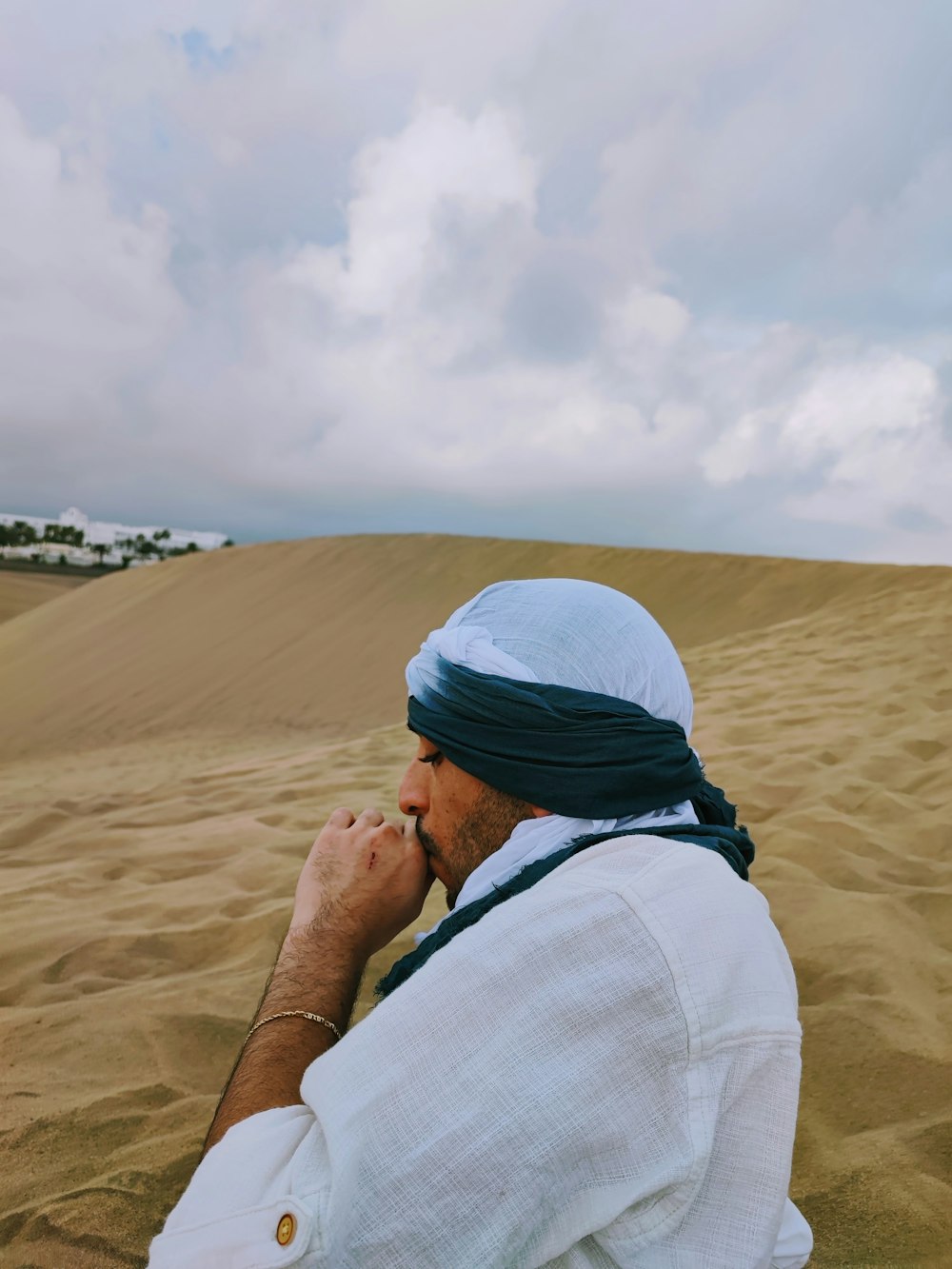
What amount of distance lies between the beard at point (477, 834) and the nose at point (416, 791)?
4 cm

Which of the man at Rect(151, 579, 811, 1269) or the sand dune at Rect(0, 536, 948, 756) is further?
the sand dune at Rect(0, 536, 948, 756)

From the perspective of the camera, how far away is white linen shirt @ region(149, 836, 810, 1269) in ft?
2.83

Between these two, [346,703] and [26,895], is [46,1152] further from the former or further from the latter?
[346,703]

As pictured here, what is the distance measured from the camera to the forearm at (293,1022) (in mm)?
1077

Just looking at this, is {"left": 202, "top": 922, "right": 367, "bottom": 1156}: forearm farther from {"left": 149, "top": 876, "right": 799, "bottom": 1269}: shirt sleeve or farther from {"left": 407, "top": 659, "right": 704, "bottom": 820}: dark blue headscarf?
{"left": 407, "top": 659, "right": 704, "bottom": 820}: dark blue headscarf

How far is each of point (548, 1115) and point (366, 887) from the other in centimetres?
52

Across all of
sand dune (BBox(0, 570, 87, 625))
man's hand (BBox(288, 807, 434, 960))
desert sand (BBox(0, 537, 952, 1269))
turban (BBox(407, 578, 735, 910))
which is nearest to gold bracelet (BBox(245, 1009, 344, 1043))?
man's hand (BBox(288, 807, 434, 960))

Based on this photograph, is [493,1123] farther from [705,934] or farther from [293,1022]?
[293,1022]

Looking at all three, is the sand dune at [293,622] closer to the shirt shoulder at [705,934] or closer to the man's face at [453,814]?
the man's face at [453,814]

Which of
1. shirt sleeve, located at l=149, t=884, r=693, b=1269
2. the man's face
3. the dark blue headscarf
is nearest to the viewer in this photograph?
shirt sleeve, located at l=149, t=884, r=693, b=1269

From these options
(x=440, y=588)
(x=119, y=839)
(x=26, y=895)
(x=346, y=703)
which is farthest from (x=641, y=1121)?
(x=440, y=588)

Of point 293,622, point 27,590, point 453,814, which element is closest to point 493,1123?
point 453,814

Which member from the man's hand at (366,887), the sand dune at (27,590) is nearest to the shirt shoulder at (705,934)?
the man's hand at (366,887)

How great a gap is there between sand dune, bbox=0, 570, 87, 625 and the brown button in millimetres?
34595
